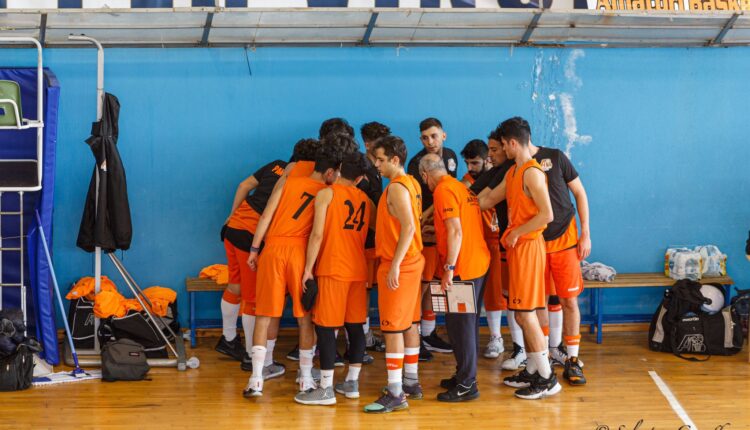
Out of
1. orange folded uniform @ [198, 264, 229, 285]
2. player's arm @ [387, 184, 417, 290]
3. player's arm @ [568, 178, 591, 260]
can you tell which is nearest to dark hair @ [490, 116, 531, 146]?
player's arm @ [568, 178, 591, 260]

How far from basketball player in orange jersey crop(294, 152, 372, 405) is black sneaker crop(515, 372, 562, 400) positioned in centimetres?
122

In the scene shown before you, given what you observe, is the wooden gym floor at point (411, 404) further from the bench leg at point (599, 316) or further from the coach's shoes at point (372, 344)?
the bench leg at point (599, 316)

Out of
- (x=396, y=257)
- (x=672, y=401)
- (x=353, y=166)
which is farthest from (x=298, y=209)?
(x=672, y=401)

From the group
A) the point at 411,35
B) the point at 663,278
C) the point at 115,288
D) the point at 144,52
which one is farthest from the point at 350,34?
the point at 663,278

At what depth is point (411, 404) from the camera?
6.54m

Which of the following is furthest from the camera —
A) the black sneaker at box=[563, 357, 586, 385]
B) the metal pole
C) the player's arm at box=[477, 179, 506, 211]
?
the metal pole

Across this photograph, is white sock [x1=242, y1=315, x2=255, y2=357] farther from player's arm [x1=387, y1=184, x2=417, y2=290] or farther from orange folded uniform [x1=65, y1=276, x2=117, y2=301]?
player's arm [x1=387, y1=184, x2=417, y2=290]

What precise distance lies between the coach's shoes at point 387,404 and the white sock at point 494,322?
5.46 feet

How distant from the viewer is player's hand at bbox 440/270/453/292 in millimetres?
6387

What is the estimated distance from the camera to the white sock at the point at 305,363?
661cm

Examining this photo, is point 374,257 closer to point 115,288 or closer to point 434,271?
point 434,271

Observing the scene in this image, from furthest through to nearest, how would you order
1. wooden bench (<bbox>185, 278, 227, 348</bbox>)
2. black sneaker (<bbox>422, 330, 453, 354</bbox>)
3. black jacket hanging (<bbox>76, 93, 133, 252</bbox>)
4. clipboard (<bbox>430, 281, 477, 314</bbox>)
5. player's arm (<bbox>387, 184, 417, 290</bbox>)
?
wooden bench (<bbox>185, 278, 227, 348</bbox>) → black sneaker (<bbox>422, 330, 453, 354</bbox>) → black jacket hanging (<bbox>76, 93, 133, 252</bbox>) → clipboard (<bbox>430, 281, 477, 314</bbox>) → player's arm (<bbox>387, 184, 417, 290</bbox>)

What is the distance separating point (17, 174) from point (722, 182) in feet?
20.4

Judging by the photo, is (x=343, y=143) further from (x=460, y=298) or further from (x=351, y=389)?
(x=351, y=389)
